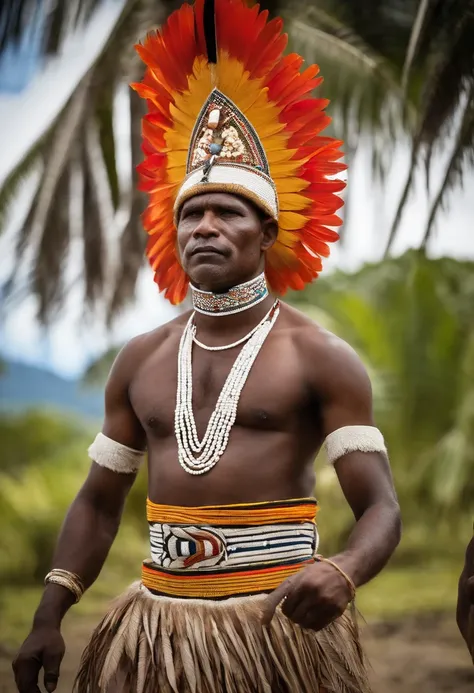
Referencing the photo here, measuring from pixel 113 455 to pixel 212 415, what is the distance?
42 centimetres

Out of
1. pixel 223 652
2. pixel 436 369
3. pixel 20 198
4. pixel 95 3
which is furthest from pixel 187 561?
pixel 436 369

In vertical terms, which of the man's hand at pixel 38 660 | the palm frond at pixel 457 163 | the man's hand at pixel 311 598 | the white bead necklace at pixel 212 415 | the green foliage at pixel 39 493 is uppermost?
the palm frond at pixel 457 163

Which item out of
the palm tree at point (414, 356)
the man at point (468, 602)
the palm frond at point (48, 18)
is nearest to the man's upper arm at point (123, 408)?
the man at point (468, 602)

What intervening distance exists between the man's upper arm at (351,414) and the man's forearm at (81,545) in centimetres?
78

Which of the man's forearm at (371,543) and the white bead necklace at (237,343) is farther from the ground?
the white bead necklace at (237,343)

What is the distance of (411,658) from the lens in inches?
306

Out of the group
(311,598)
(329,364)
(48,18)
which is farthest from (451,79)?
(311,598)

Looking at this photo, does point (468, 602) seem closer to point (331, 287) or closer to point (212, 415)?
point (212, 415)

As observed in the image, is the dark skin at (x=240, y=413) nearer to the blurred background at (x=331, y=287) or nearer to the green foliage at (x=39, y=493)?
the blurred background at (x=331, y=287)

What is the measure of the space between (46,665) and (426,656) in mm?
5584

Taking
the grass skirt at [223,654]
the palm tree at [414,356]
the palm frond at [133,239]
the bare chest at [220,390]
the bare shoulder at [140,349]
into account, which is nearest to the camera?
the grass skirt at [223,654]

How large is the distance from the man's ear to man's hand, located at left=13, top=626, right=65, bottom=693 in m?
1.26

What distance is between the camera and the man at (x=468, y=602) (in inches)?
97.3

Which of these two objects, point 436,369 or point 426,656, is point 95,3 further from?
point 436,369
